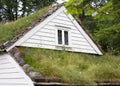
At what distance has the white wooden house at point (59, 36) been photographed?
13.9 metres

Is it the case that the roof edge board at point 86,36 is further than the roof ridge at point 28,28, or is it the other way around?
the roof edge board at point 86,36

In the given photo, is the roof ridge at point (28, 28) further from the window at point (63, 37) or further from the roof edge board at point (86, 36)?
the window at point (63, 37)

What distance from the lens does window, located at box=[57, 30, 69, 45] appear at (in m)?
15.3

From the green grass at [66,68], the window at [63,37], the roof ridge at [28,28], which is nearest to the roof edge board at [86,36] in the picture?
the window at [63,37]

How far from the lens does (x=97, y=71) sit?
11.9 m

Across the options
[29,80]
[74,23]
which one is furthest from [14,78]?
[74,23]

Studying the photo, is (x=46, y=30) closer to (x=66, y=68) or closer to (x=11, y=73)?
(x=11, y=73)

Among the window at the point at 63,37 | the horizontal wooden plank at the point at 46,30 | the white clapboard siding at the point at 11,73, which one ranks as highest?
the horizontal wooden plank at the point at 46,30

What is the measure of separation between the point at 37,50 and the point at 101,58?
4495 mm

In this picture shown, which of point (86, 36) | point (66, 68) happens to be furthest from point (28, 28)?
point (86, 36)

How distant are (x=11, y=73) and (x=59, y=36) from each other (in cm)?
427

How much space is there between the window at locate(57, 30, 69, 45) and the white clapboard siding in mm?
3770

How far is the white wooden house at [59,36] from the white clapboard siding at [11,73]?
98 cm

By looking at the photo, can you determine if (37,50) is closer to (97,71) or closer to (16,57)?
(16,57)
